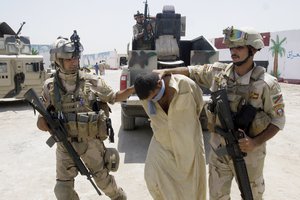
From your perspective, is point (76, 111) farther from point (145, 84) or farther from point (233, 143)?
point (233, 143)

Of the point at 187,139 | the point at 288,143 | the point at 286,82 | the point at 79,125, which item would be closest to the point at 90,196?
the point at 79,125

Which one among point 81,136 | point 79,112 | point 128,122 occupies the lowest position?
point 128,122

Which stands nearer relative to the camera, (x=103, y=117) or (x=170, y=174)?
(x=170, y=174)

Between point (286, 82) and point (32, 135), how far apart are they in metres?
14.5

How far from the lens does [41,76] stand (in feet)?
30.9

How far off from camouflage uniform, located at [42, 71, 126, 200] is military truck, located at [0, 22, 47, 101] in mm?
6879

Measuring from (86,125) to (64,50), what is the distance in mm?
661

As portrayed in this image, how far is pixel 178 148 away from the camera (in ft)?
7.31

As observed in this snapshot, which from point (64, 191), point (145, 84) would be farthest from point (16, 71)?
point (145, 84)

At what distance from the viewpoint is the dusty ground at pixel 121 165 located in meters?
3.52

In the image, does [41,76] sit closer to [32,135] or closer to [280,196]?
[32,135]

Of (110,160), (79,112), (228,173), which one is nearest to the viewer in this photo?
(228,173)

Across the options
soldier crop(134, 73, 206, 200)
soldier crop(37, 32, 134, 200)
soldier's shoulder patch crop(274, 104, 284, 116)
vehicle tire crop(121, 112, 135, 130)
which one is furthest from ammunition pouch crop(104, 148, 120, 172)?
vehicle tire crop(121, 112, 135, 130)

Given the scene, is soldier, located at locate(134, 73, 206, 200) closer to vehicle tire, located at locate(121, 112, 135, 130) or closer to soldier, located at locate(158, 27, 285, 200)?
soldier, located at locate(158, 27, 285, 200)
